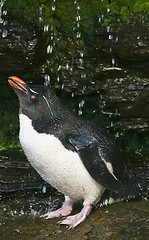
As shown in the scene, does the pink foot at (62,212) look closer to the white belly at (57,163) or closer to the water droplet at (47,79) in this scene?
the white belly at (57,163)

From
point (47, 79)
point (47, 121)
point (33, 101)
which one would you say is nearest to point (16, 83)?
point (33, 101)

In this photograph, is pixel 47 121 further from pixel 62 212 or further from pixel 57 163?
pixel 62 212

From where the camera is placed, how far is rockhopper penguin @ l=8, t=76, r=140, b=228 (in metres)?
3.37

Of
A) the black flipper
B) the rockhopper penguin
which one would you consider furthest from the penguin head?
the black flipper

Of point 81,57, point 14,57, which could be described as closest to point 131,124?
point 81,57

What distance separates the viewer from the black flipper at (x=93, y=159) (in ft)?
11.0

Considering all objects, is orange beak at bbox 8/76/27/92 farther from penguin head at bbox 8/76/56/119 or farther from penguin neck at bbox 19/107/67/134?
penguin neck at bbox 19/107/67/134

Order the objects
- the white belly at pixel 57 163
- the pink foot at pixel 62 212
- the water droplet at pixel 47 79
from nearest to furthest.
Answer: the white belly at pixel 57 163 < the pink foot at pixel 62 212 < the water droplet at pixel 47 79

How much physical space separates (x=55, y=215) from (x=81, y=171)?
499mm

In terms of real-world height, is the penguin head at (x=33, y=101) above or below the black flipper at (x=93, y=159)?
above

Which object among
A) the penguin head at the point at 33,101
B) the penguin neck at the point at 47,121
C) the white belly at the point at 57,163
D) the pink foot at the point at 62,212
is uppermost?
the penguin head at the point at 33,101

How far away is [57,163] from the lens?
3363 millimetres

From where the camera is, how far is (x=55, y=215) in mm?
3652

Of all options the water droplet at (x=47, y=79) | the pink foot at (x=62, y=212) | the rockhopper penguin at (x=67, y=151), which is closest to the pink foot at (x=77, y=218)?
the rockhopper penguin at (x=67, y=151)
